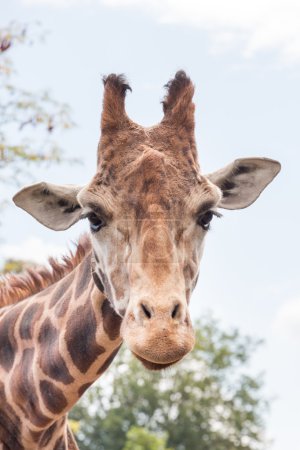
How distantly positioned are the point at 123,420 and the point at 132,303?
48.0m

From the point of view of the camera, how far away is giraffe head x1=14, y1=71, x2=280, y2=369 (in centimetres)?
507

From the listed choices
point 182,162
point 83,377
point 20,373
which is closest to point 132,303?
point 182,162

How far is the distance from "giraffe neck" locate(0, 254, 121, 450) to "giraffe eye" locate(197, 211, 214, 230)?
0.89m

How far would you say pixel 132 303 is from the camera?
5242mm

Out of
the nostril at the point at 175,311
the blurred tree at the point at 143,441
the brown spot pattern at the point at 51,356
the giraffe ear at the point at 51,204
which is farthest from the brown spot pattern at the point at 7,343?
the blurred tree at the point at 143,441

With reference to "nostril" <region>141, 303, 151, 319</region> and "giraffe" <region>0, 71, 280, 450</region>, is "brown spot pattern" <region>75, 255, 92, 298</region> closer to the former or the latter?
"giraffe" <region>0, 71, 280, 450</region>

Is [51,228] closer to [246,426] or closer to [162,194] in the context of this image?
[162,194]

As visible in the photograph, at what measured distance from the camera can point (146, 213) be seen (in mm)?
5426

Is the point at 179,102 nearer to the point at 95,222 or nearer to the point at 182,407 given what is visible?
the point at 95,222

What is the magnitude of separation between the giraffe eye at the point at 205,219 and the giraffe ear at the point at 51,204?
104cm

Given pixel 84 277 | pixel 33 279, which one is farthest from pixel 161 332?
pixel 33 279

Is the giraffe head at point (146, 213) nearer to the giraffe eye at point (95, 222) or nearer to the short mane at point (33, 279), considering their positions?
the giraffe eye at point (95, 222)

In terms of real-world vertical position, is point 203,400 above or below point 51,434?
below

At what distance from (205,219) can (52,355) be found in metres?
1.64
